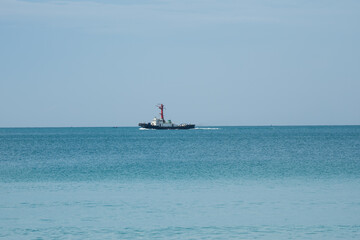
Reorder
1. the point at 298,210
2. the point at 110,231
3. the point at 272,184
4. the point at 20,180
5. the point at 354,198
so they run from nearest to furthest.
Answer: the point at 110,231 < the point at 298,210 < the point at 354,198 < the point at 272,184 < the point at 20,180

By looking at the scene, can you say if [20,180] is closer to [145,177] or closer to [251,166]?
[145,177]

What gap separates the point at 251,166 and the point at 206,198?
18.8 meters

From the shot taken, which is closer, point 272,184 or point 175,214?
point 175,214

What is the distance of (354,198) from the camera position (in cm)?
2384

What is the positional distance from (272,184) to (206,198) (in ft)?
22.2

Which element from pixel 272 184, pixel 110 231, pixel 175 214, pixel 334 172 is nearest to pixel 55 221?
pixel 110 231

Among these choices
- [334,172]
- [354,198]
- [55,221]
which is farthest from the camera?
[334,172]

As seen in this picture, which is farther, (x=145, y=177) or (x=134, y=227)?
(x=145, y=177)

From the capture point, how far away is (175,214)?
20.4 m

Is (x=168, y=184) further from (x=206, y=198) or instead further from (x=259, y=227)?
(x=259, y=227)

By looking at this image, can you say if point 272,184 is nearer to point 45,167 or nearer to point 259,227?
point 259,227

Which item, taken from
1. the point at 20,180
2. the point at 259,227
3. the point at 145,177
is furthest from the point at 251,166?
the point at 259,227

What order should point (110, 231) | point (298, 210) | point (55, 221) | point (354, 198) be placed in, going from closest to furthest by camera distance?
point (110, 231) < point (55, 221) < point (298, 210) < point (354, 198)

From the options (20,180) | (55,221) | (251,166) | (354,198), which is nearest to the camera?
(55,221)
